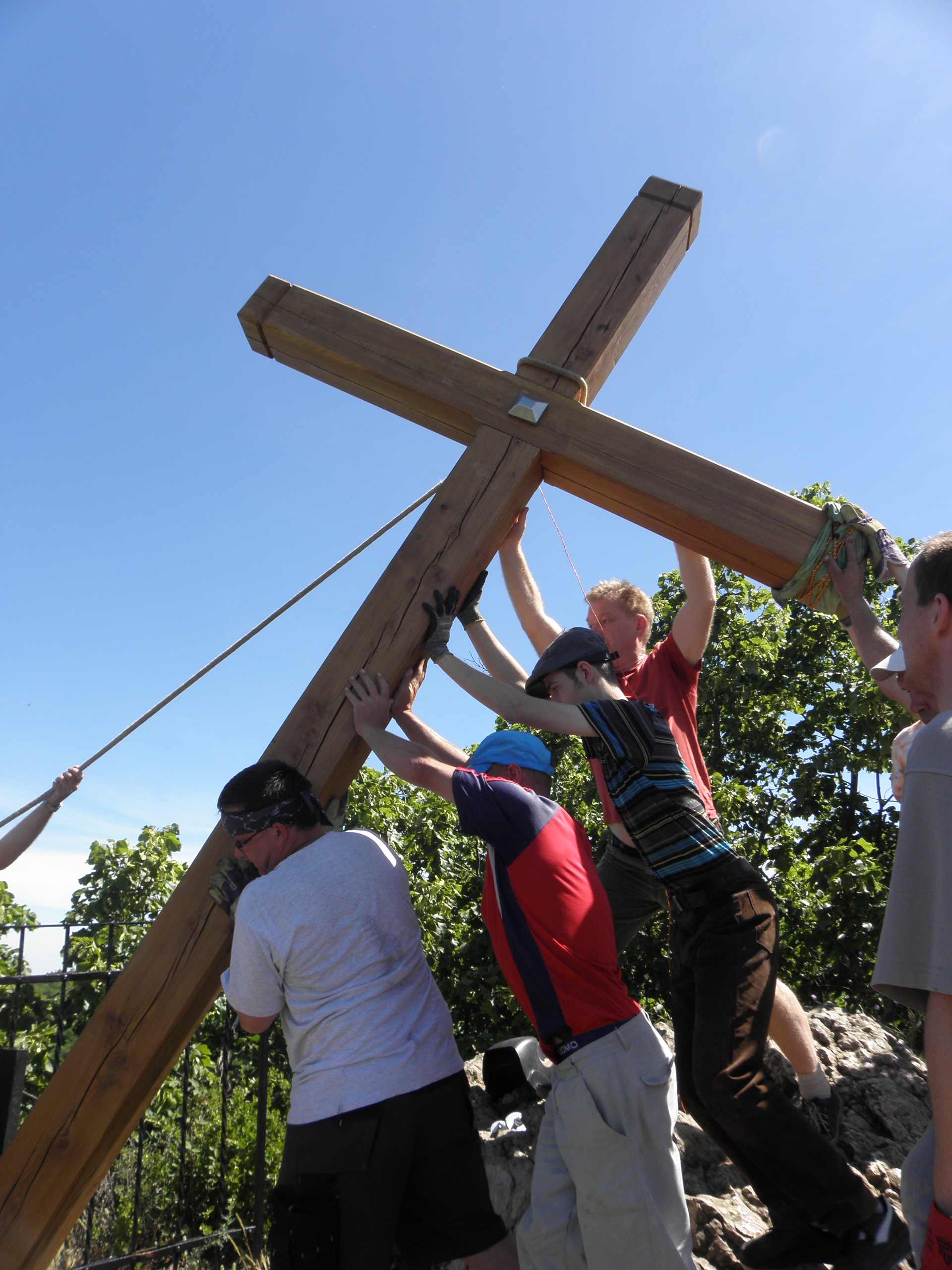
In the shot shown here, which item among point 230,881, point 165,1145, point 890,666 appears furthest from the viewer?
point 165,1145

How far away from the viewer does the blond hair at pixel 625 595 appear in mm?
3121

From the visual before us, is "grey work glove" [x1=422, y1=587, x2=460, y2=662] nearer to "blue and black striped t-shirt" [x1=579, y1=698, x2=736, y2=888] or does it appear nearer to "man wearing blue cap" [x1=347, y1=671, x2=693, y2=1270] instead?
"man wearing blue cap" [x1=347, y1=671, x2=693, y2=1270]

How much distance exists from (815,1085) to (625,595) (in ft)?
5.73

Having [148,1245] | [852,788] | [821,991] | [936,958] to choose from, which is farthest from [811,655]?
[936,958]

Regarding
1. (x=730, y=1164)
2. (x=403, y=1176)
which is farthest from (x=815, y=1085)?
(x=403, y=1176)

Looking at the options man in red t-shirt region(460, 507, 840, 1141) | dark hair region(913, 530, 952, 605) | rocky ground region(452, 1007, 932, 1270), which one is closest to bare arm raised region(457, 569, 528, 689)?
man in red t-shirt region(460, 507, 840, 1141)

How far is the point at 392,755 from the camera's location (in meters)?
2.13

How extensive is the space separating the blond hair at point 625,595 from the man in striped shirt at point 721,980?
0.76 metres

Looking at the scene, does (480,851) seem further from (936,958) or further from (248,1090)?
(936,958)

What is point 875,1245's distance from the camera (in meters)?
2.05

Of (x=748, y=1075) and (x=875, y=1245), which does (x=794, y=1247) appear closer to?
(x=875, y=1245)

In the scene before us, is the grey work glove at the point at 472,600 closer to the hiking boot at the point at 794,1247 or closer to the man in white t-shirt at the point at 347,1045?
the man in white t-shirt at the point at 347,1045

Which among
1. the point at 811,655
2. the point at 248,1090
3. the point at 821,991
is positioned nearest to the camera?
the point at 248,1090

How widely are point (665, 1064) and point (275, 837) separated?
112 centimetres
